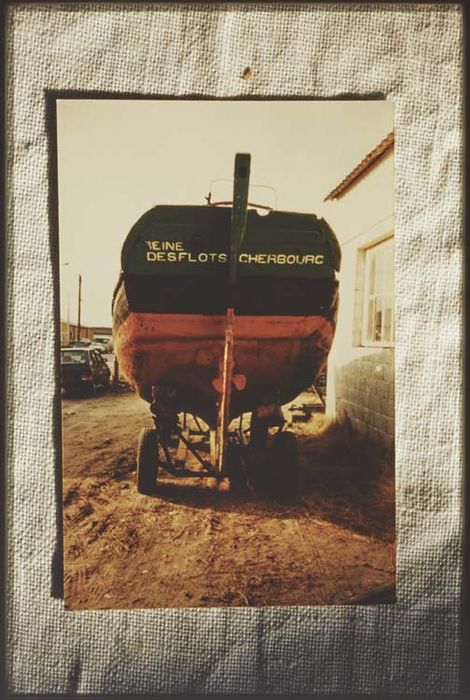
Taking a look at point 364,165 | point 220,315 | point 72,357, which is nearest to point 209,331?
point 220,315

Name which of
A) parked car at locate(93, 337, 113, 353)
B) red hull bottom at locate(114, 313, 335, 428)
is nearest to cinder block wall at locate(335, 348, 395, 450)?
red hull bottom at locate(114, 313, 335, 428)

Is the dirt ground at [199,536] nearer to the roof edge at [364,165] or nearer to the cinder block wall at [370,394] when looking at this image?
the cinder block wall at [370,394]

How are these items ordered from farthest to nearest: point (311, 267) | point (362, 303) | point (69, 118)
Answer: point (362, 303) < point (311, 267) < point (69, 118)

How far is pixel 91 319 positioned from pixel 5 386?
1.09ft

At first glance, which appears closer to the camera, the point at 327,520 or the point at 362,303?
the point at 327,520

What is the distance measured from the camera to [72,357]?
150cm

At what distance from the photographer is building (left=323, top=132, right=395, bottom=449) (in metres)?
1.56

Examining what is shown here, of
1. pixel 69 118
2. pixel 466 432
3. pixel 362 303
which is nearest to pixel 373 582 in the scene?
pixel 466 432

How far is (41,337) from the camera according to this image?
4.92 feet

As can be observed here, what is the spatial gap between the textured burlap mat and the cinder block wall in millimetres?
57

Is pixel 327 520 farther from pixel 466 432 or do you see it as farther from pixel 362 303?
pixel 362 303

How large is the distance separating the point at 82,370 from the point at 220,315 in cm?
47

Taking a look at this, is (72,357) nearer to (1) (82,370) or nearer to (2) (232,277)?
(1) (82,370)

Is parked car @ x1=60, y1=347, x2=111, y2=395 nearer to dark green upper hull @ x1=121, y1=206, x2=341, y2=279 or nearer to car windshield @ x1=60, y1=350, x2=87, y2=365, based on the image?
car windshield @ x1=60, y1=350, x2=87, y2=365
